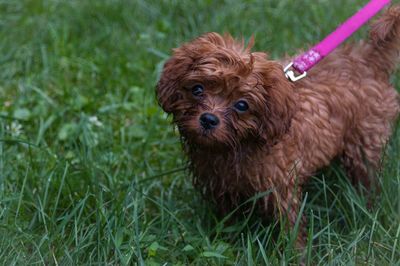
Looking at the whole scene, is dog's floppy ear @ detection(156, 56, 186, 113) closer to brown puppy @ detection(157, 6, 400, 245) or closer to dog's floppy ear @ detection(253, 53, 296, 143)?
brown puppy @ detection(157, 6, 400, 245)

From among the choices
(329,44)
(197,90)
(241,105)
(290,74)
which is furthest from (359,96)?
(197,90)

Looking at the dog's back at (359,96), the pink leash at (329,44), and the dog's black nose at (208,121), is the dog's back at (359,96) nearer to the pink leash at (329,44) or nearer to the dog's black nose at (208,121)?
the pink leash at (329,44)

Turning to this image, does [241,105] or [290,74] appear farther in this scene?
[290,74]

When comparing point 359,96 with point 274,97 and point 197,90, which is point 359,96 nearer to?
point 274,97

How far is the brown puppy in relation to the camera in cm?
362

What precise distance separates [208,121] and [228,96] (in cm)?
14

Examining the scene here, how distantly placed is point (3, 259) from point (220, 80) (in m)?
1.21

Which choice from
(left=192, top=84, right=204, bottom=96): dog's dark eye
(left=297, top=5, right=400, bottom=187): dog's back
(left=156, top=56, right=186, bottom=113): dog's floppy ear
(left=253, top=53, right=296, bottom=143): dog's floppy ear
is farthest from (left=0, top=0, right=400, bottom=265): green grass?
(left=192, top=84, right=204, bottom=96): dog's dark eye

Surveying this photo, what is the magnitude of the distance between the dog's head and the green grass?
0.47 m

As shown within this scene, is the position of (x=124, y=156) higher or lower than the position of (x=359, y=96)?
lower

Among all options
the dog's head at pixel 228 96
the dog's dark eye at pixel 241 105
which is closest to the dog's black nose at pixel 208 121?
the dog's head at pixel 228 96

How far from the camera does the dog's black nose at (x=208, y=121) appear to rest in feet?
11.7

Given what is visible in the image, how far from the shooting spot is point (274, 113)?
12.0 ft

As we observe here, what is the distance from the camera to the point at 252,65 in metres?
3.61
